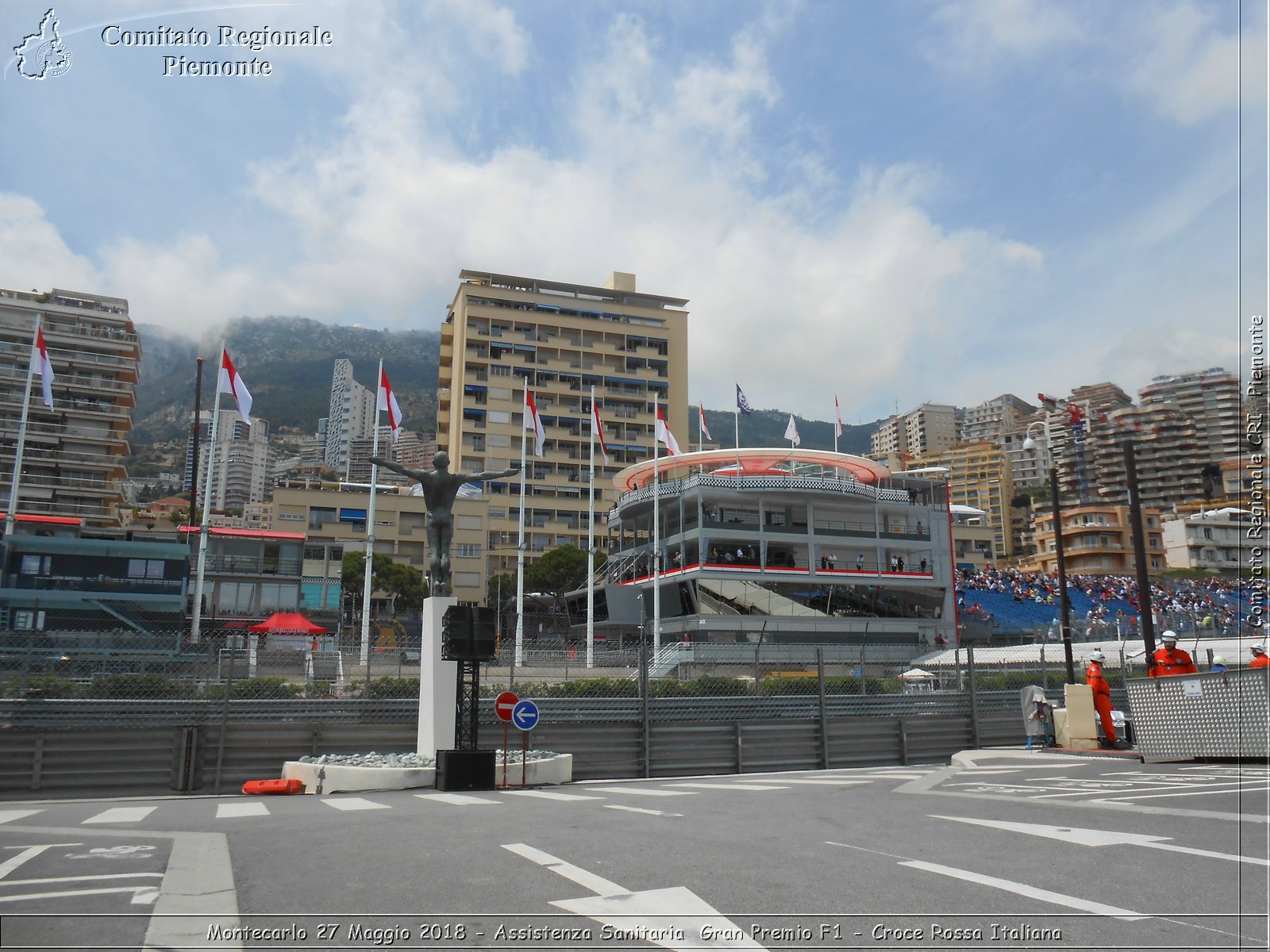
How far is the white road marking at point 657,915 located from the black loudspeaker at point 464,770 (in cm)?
866

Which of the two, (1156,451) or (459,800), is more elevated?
(1156,451)

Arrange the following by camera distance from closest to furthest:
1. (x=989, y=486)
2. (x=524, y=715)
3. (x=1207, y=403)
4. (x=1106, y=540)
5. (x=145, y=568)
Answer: (x=524, y=715) < (x=1207, y=403) < (x=145, y=568) < (x=1106, y=540) < (x=989, y=486)

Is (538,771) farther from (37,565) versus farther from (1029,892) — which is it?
(37,565)

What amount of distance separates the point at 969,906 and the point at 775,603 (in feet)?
164

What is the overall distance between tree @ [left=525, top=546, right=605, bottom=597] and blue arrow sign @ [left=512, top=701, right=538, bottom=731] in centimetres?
5756

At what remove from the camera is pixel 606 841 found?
7.38m

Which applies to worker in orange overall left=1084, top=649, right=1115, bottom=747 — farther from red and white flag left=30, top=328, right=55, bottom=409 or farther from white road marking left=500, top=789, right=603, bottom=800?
red and white flag left=30, top=328, right=55, bottom=409

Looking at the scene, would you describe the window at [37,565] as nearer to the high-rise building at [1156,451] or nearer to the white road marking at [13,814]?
the white road marking at [13,814]

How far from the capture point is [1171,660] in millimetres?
14781

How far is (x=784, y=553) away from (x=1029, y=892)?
170 ft

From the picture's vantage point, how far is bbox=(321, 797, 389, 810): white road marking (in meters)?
10.9

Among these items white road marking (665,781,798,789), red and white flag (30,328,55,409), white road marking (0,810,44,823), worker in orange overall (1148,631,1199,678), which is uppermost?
red and white flag (30,328,55,409)

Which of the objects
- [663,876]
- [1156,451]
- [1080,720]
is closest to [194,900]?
[663,876]

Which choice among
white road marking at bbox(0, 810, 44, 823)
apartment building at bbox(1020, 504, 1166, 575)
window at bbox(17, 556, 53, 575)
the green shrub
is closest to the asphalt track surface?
white road marking at bbox(0, 810, 44, 823)
